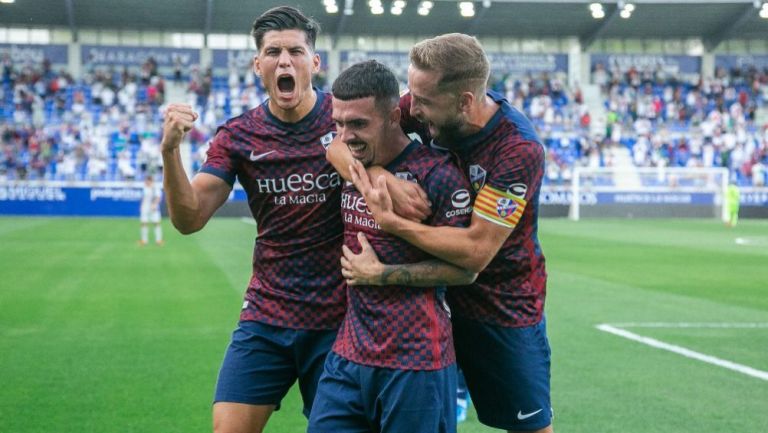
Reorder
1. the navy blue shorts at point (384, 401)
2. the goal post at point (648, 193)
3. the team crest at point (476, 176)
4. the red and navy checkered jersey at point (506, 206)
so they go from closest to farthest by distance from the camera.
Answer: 1. the navy blue shorts at point (384, 401)
2. the red and navy checkered jersey at point (506, 206)
3. the team crest at point (476, 176)
4. the goal post at point (648, 193)

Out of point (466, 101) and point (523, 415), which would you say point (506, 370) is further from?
point (466, 101)

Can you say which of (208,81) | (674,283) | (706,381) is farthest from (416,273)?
(208,81)

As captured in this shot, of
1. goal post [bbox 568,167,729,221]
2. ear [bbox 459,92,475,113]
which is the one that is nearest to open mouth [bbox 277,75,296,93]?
ear [bbox 459,92,475,113]

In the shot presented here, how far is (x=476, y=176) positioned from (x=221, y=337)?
22.5ft

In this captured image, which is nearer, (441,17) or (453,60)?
(453,60)

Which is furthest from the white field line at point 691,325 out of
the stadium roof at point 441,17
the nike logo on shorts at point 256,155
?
the stadium roof at point 441,17

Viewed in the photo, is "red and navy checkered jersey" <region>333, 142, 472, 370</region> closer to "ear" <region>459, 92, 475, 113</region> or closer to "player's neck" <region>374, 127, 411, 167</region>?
"player's neck" <region>374, 127, 411, 167</region>

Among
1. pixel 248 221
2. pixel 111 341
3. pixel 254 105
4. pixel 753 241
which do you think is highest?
pixel 254 105

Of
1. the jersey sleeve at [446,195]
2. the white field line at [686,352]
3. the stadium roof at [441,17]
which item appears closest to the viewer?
the jersey sleeve at [446,195]

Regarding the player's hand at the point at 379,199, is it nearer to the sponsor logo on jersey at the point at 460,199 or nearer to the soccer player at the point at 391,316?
the soccer player at the point at 391,316

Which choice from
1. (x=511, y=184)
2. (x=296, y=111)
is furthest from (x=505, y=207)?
(x=296, y=111)

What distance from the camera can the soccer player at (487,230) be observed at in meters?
3.71

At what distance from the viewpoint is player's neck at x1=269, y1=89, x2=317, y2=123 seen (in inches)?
177

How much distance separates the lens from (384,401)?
3.61 metres
